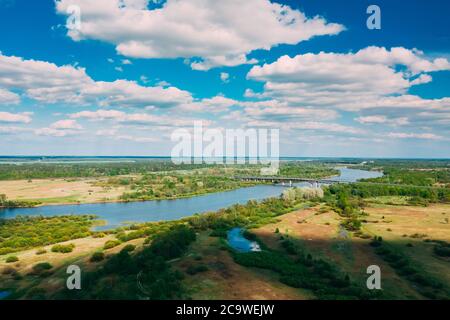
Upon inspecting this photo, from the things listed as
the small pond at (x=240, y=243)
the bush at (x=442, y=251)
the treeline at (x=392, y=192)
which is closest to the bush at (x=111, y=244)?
the small pond at (x=240, y=243)

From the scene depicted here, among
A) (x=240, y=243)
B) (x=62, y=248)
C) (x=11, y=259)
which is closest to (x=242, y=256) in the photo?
(x=240, y=243)

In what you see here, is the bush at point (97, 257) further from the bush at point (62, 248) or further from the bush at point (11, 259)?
the bush at point (11, 259)

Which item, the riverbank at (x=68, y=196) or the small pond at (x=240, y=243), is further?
the riverbank at (x=68, y=196)

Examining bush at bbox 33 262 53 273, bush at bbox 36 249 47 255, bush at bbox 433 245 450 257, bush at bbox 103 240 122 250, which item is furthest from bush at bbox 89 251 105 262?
Answer: bush at bbox 433 245 450 257

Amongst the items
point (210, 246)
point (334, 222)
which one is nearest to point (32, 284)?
point (210, 246)

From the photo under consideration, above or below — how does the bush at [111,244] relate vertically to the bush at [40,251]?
above

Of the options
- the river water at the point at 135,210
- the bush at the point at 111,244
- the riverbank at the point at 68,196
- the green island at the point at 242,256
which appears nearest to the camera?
the green island at the point at 242,256

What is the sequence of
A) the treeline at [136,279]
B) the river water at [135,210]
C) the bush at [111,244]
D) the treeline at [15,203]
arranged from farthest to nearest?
the treeline at [15,203], the river water at [135,210], the bush at [111,244], the treeline at [136,279]
